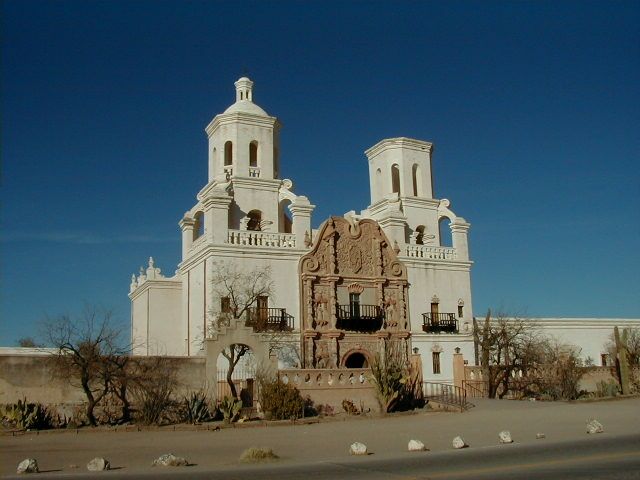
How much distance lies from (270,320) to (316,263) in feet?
12.6

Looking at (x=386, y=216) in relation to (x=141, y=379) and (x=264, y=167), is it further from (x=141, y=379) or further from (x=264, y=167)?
(x=141, y=379)

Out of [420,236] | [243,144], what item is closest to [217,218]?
[243,144]

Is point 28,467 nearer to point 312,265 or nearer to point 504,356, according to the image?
point 312,265

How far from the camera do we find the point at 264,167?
1575 inches

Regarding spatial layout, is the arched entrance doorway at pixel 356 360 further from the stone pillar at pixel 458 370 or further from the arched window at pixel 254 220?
the arched window at pixel 254 220

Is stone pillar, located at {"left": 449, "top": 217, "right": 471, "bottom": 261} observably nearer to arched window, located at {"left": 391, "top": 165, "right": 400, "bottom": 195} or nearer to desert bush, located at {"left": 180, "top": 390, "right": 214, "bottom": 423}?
arched window, located at {"left": 391, "top": 165, "right": 400, "bottom": 195}

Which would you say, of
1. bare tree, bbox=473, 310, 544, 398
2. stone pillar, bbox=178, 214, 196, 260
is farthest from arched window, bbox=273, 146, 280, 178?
bare tree, bbox=473, 310, 544, 398

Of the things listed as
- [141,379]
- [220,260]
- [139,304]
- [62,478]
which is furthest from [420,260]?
[62,478]

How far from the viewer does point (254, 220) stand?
3975 cm

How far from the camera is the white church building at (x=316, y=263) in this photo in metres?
35.6

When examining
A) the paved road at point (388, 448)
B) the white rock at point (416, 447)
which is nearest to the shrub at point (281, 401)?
the paved road at point (388, 448)

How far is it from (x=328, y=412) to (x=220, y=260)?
32.5 ft

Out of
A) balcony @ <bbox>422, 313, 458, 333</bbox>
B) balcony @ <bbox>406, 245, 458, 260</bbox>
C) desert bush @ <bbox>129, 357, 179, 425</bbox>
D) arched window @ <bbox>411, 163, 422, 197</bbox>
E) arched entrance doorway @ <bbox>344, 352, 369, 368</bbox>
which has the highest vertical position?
arched window @ <bbox>411, 163, 422, 197</bbox>

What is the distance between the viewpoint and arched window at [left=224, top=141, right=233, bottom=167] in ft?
133
